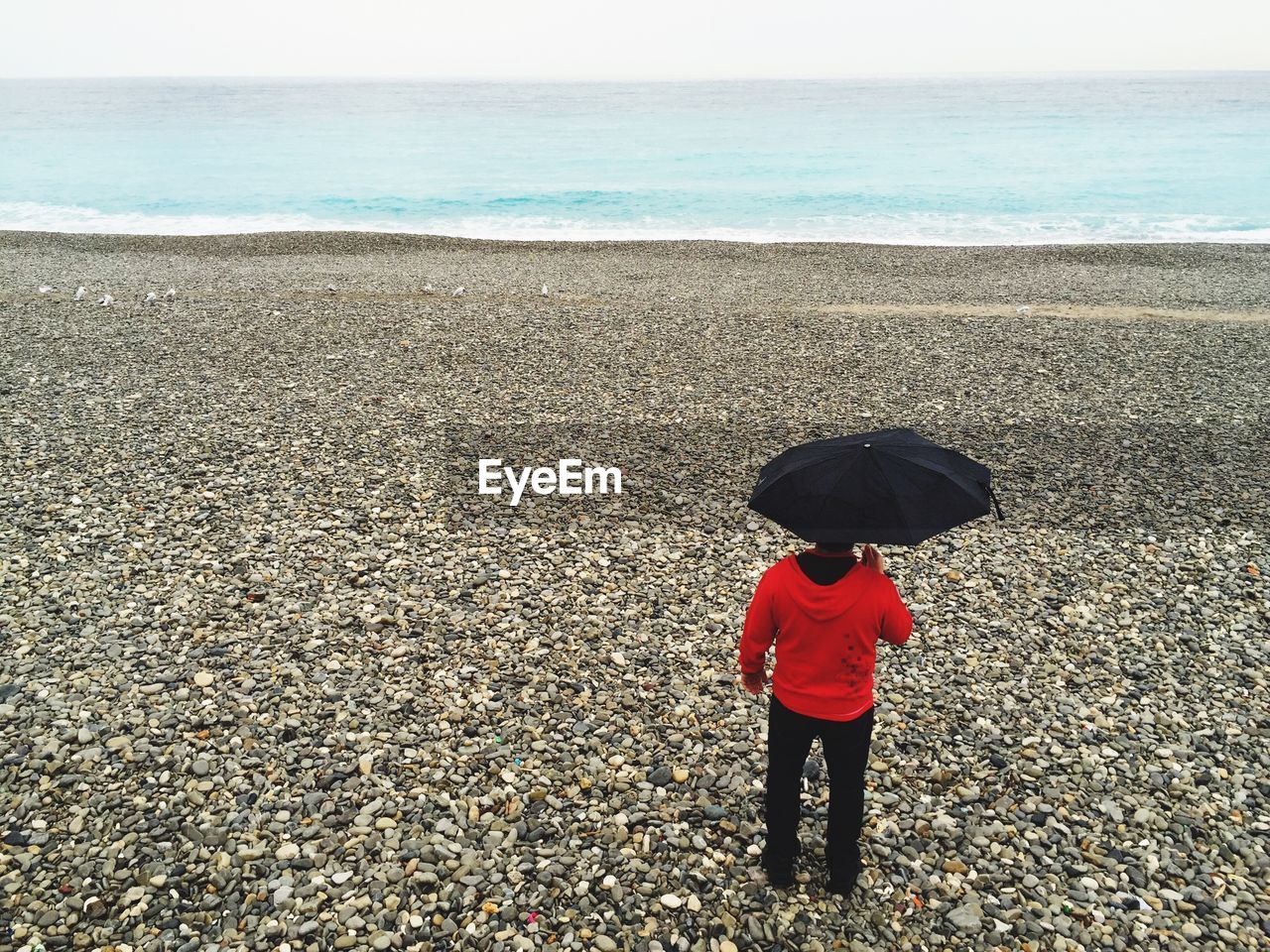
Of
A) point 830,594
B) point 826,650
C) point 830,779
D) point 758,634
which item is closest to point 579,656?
point 830,779

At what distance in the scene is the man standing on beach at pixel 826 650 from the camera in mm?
3281

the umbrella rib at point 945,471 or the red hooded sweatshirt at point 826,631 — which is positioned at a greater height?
the umbrella rib at point 945,471

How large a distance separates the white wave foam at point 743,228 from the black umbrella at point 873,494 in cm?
2742

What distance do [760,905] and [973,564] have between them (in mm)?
4049

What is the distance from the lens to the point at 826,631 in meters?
3.32

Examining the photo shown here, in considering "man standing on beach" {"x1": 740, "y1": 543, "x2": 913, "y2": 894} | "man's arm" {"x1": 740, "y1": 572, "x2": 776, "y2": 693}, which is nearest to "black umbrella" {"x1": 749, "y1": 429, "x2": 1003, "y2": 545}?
"man standing on beach" {"x1": 740, "y1": 543, "x2": 913, "y2": 894}

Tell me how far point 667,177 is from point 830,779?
4664 cm

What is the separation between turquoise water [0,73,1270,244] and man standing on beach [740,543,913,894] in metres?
28.5

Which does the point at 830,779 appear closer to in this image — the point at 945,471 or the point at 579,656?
the point at 945,471

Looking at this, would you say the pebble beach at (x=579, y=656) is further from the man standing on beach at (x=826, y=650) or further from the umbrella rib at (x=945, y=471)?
the umbrella rib at (x=945, y=471)

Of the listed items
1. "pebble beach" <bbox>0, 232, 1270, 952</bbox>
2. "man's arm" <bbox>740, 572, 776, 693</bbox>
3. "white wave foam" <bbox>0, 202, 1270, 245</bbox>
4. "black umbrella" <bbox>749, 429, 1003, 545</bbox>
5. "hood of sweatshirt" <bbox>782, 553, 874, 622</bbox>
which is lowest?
"pebble beach" <bbox>0, 232, 1270, 952</bbox>

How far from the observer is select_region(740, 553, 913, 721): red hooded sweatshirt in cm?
328

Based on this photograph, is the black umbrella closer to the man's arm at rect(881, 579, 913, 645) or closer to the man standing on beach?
the man standing on beach

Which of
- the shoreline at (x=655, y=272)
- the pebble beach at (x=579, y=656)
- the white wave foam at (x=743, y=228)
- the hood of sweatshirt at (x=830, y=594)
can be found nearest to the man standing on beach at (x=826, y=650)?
the hood of sweatshirt at (x=830, y=594)
